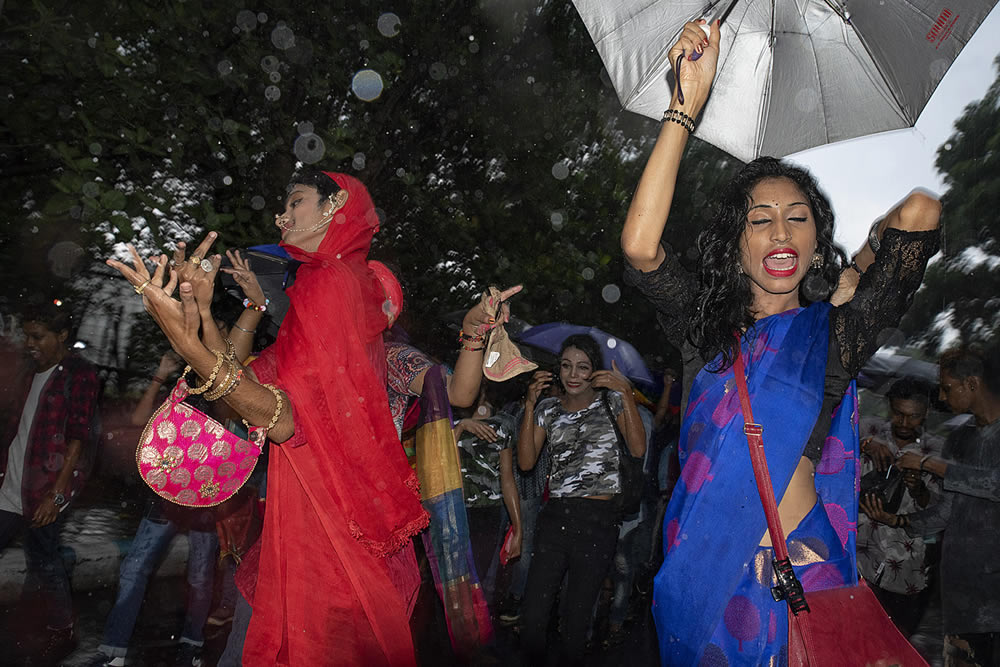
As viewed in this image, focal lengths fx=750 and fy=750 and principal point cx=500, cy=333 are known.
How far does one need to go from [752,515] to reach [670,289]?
76 cm

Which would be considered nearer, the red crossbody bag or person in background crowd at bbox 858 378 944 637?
the red crossbody bag

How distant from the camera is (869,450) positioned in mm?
6352

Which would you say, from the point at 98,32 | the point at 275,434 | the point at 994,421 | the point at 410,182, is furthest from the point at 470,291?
the point at 275,434

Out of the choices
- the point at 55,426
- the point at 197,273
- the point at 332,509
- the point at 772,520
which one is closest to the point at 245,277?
the point at 197,273

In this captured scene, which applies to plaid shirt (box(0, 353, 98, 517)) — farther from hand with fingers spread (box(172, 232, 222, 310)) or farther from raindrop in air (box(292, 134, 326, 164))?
hand with fingers spread (box(172, 232, 222, 310))

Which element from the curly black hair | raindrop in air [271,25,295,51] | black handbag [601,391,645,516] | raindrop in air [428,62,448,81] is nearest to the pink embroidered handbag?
the curly black hair

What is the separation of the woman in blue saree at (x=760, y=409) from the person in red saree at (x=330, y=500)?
1.01 m

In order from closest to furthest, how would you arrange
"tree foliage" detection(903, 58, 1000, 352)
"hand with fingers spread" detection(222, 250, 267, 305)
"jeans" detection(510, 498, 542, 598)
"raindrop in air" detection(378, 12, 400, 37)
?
1. "hand with fingers spread" detection(222, 250, 267, 305)
2. "jeans" detection(510, 498, 542, 598)
3. "raindrop in air" detection(378, 12, 400, 37)
4. "tree foliage" detection(903, 58, 1000, 352)

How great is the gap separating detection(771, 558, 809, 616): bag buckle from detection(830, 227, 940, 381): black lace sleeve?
1.98 feet

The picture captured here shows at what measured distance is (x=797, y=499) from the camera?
2250mm

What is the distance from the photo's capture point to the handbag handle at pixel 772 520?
211cm

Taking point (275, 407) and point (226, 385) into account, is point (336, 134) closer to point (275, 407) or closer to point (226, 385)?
point (275, 407)

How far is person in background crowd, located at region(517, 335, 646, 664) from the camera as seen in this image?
191 inches

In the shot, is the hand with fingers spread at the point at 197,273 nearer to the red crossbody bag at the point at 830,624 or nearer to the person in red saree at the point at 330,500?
the person in red saree at the point at 330,500
